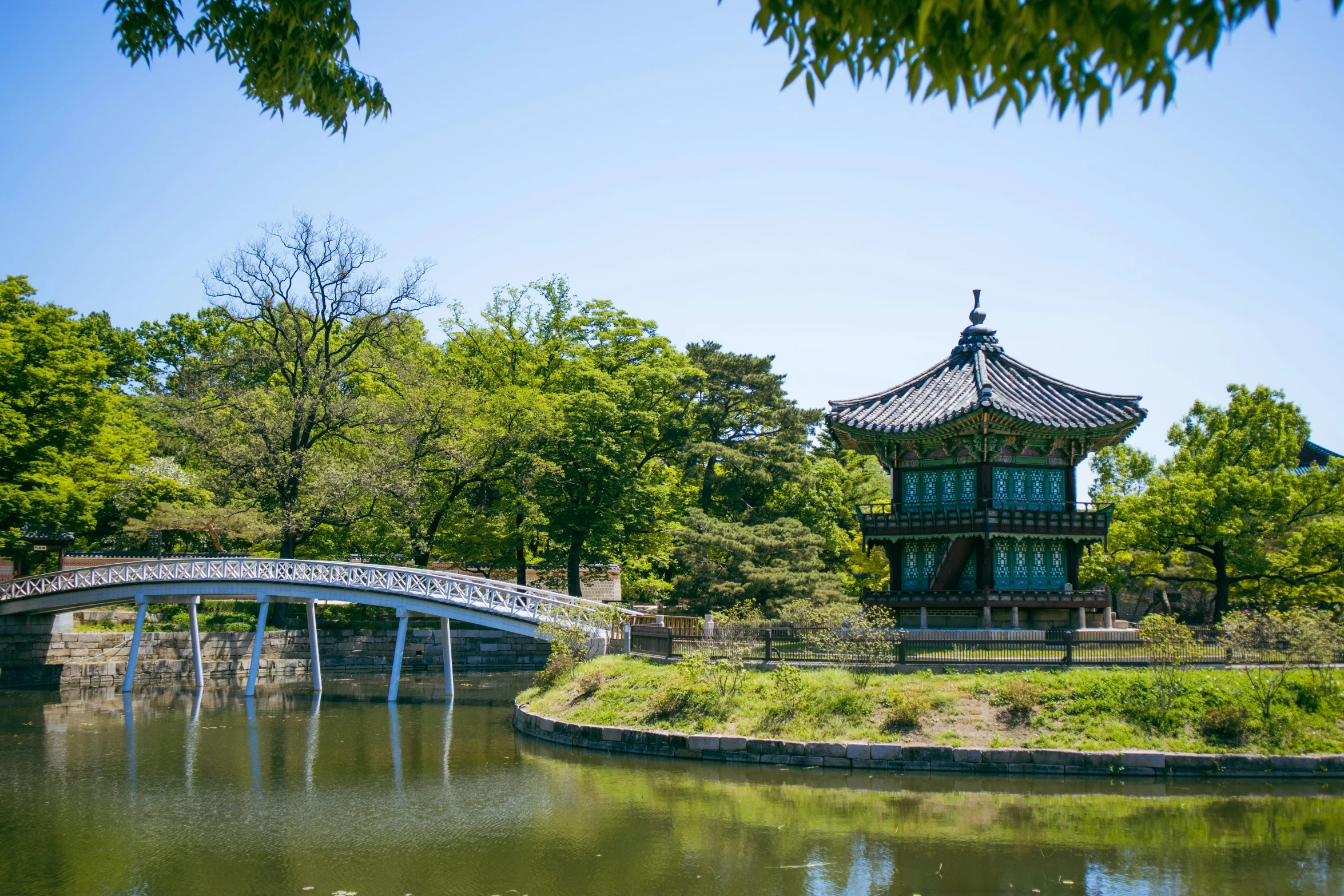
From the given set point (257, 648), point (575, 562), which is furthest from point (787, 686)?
point (575, 562)

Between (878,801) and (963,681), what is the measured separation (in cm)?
613

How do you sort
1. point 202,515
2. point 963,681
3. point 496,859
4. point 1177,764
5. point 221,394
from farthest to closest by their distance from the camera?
point 221,394 → point 202,515 → point 963,681 → point 1177,764 → point 496,859

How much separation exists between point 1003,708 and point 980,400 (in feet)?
38.1

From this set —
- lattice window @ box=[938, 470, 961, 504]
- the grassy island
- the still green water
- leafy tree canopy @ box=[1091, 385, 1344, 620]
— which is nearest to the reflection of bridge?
the grassy island

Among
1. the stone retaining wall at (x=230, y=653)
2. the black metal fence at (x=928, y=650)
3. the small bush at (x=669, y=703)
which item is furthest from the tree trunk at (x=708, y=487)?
the small bush at (x=669, y=703)

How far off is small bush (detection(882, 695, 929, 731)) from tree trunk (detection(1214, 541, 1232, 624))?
64.1 feet

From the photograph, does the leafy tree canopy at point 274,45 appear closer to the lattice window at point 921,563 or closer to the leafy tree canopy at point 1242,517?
the lattice window at point 921,563

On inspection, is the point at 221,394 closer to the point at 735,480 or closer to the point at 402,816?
the point at 735,480

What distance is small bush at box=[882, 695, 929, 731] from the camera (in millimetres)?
20984

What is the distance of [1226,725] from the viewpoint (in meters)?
20.2

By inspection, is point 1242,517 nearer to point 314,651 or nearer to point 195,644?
point 314,651

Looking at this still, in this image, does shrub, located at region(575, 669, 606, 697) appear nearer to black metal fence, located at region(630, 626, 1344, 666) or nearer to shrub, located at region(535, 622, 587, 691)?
shrub, located at region(535, 622, 587, 691)

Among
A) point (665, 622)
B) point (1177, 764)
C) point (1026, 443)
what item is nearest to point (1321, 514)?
point (1026, 443)

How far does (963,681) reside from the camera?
74.1 feet
